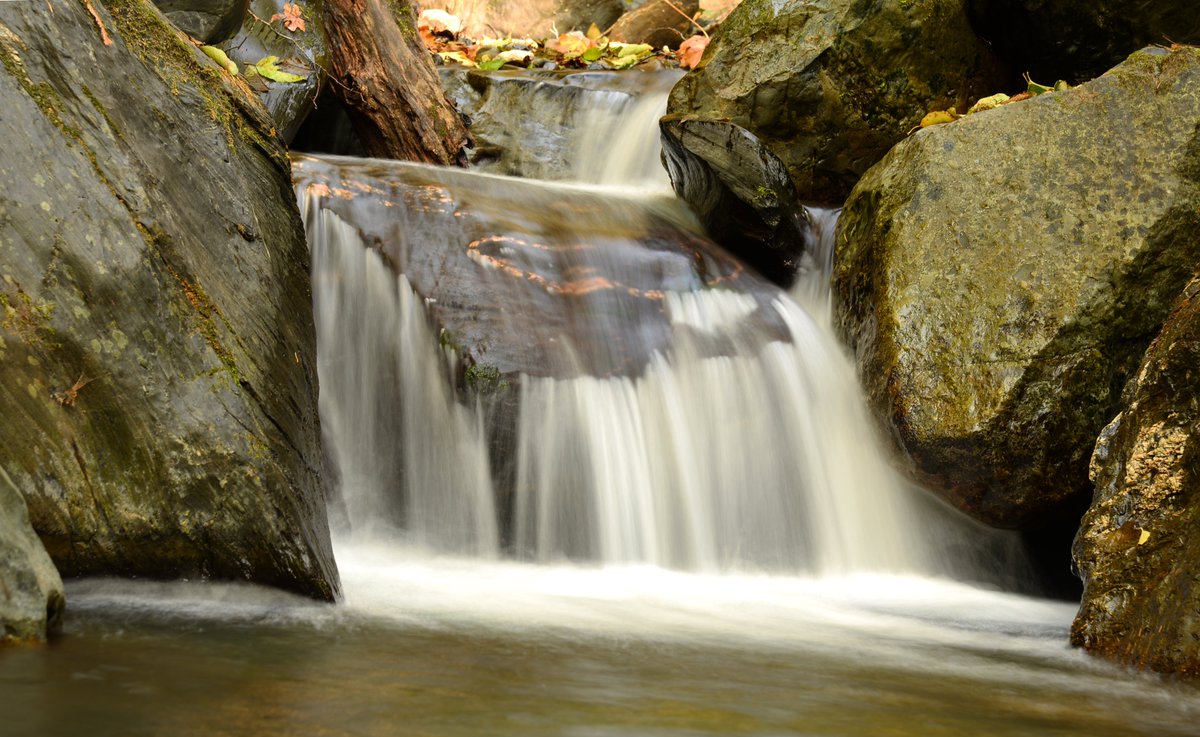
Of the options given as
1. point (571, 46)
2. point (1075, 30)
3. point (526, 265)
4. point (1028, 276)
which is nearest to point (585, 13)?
point (571, 46)

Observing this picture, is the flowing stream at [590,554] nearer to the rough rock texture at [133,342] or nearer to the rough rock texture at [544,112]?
the rough rock texture at [133,342]

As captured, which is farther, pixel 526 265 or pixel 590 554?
pixel 526 265

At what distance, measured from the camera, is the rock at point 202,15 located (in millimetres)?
6466

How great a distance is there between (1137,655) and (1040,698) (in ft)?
2.49

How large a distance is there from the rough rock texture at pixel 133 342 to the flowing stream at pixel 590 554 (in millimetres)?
180

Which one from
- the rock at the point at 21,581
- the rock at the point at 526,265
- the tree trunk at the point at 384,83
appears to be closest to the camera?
the rock at the point at 21,581

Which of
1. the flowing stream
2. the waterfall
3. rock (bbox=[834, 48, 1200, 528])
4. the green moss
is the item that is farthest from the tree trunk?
rock (bbox=[834, 48, 1200, 528])

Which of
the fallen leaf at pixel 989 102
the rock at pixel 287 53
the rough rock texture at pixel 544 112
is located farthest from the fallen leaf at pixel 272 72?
the fallen leaf at pixel 989 102

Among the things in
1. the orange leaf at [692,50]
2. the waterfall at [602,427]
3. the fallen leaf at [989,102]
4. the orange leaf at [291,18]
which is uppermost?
the orange leaf at [692,50]

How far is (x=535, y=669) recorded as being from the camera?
2.68 metres

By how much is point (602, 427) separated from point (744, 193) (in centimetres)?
196

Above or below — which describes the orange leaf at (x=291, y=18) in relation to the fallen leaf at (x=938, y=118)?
above

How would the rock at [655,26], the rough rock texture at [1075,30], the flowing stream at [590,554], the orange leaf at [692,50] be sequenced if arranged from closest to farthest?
the flowing stream at [590,554] < the rough rock texture at [1075,30] < the orange leaf at [692,50] < the rock at [655,26]

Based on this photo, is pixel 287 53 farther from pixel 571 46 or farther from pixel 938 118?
pixel 571 46
